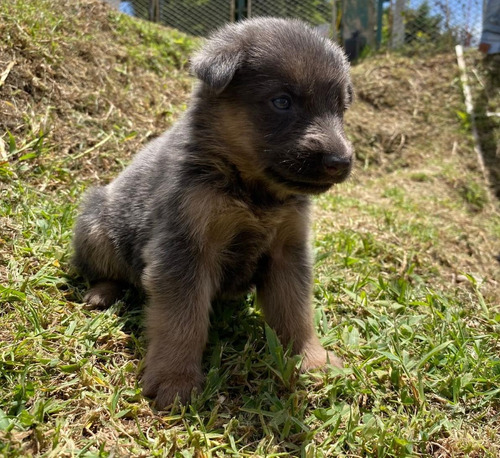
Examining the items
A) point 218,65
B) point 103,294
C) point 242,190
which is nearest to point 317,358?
point 242,190

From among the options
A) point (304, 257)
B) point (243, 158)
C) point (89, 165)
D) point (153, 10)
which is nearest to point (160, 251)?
point (243, 158)

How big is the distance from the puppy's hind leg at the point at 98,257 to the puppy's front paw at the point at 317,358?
1461 millimetres

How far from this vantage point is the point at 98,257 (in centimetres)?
399

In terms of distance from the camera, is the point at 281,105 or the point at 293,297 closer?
the point at 281,105

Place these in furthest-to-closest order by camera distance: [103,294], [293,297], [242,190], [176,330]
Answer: [103,294] → [293,297] → [242,190] → [176,330]

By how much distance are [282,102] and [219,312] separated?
64.0 inches

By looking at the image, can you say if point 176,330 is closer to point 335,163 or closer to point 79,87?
point 335,163

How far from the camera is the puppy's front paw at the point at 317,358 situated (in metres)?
3.43

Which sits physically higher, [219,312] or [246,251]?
[246,251]

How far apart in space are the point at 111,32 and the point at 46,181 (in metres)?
3.66

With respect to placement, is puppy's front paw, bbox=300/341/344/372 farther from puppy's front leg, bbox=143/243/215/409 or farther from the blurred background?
the blurred background

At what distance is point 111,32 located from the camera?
7867 mm

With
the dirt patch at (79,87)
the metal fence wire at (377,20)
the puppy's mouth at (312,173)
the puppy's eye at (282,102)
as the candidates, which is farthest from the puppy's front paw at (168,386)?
the metal fence wire at (377,20)

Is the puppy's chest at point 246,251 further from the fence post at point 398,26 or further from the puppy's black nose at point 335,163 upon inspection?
the fence post at point 398,26
